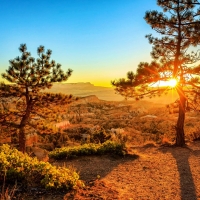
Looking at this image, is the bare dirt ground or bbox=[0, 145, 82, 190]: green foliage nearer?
bbox=[0, 145, 82, 190]: green foliage

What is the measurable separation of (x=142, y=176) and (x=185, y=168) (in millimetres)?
1815

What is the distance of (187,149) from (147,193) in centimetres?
581

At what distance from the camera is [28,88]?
557 inches

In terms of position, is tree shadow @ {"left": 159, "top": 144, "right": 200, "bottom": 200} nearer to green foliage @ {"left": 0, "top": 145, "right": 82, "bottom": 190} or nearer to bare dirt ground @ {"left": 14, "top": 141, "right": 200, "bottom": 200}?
bare dirt ground @ {"left": 14, "top": 141, "right": 200, "bottom": 200}

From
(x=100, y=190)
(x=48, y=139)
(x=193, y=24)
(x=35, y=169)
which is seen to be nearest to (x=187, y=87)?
(x=193, y=24)

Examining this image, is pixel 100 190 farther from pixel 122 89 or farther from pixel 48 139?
pixel 48 139

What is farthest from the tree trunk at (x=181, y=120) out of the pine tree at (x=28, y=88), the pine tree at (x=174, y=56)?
the pine tree at (x=28, y=88)

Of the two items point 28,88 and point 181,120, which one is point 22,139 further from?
point 181,120

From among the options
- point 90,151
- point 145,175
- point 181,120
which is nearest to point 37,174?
point 145,175

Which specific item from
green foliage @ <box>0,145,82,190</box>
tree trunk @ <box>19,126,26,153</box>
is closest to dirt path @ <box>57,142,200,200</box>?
green foliage @ <box>0,145,82,190</box>

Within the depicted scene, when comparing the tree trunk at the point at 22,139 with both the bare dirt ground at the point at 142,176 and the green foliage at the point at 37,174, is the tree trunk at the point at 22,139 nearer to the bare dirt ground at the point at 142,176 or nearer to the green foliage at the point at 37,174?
the bare dirt ground at the point at 142,176

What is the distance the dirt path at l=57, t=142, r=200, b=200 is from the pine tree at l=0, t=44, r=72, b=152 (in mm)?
6240

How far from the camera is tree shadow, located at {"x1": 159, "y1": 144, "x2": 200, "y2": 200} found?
606cm

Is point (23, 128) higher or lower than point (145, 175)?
higher
